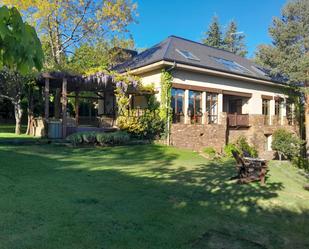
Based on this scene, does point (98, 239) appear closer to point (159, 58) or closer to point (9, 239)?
point (9, 239)

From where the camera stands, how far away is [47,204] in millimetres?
5312

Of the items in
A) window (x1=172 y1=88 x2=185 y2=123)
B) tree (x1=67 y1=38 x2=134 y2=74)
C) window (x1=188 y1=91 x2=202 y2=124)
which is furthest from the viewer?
tree (x1=67 y1=38 x2=134 y2=74)

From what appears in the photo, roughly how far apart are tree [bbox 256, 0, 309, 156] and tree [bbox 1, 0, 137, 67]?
1195cm

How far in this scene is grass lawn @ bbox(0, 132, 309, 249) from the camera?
4137 millimetres

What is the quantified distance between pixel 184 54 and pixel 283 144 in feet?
29.2

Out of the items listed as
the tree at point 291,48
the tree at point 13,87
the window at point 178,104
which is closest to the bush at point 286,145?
the tree at point 291,48

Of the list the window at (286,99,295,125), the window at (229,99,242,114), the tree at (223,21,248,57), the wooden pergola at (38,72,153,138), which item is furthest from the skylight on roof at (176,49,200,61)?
the tree at (223,21,248,57)

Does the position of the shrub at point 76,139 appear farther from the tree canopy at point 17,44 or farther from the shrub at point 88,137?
the tree canopy at point 17,44

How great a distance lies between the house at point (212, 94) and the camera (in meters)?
17.2

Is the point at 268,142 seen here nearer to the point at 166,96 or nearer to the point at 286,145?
the point at 286,145

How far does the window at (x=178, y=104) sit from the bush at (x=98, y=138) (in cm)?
399

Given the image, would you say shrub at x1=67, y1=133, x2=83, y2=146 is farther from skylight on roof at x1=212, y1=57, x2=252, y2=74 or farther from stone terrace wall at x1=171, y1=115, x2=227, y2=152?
skylight on roof at x1=212, y1=57, x2=252, y2=74

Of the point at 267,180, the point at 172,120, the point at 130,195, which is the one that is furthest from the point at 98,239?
the point at 172,120

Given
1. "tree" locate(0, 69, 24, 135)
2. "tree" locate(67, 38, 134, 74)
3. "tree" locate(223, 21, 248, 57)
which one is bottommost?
"tree" locate(0, 69, 24, 135)
